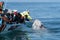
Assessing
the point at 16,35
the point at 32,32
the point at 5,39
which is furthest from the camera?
the point at 32,32

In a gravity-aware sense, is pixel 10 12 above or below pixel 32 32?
above

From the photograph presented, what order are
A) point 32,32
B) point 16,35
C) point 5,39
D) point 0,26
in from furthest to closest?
point 32,32
point 16,35
point 5,39
point 0,26

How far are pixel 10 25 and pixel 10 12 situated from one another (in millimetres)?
1424

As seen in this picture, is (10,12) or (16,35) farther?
(16,35)

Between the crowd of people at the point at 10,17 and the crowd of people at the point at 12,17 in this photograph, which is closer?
the crowd of people at the point at 10,17

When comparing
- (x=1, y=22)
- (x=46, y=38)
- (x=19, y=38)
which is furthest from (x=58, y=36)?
(x=1, y=22)

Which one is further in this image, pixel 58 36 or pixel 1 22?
pixel 58 36

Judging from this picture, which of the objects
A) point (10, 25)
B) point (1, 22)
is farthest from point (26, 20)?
point (1, 22)

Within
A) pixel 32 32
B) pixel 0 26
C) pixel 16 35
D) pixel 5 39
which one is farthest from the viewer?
pixel 32 32

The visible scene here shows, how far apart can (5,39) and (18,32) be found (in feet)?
12.9

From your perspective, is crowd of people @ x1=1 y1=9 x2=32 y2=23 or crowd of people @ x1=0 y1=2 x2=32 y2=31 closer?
crowd of people @ x1=0 y1=2 x2=32 y2=31

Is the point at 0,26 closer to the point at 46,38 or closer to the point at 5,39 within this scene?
the point at 5,39

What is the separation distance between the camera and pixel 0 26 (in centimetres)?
2702

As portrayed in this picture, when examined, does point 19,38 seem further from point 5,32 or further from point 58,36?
point 58,36
